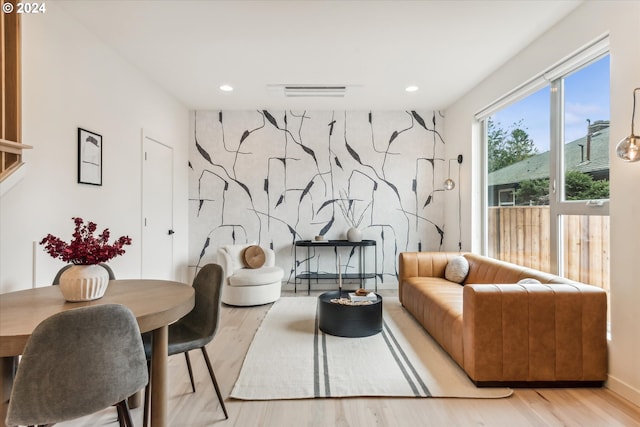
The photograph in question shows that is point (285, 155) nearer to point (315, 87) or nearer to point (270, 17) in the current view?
point (315, 87)

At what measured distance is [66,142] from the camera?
260 cm

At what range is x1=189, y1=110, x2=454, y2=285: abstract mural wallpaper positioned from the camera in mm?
5191

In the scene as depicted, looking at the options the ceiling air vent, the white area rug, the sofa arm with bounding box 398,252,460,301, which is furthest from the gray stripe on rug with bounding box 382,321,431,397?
the ceiling air vent

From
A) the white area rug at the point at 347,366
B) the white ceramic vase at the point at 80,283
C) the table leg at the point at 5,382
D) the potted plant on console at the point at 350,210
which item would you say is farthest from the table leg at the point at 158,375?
the potted plant on console at the point at 350,210

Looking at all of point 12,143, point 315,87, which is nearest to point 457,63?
point 315,87

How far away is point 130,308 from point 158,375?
0.36 meters

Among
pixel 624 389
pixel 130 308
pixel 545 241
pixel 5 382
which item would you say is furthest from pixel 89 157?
pixel 624 389

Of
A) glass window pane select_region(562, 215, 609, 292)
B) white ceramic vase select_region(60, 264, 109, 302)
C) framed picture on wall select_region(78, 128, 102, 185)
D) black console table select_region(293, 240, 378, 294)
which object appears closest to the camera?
white ceramic vase select_region(60, 264, 109, 302)

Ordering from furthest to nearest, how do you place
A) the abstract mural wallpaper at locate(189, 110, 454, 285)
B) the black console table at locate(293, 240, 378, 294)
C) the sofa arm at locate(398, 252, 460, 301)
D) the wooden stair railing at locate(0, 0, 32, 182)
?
1. the abstract mural wallpaper at locate(189, 110, 454, 285)
2. the black console table at locate(293, 240, 378, 294)
3. the sofa arm at locate(398, 252, 460, 301)
4. the wooden stair railing at locate(0, 0, 32, 182)

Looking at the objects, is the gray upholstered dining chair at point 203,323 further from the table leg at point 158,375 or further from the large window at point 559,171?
the large window at point 559,171

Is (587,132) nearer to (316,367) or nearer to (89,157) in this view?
(316,367)

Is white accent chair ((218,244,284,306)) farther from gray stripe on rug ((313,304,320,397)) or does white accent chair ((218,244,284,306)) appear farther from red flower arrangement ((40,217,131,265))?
red flower arrangement ((40,217,131,265))

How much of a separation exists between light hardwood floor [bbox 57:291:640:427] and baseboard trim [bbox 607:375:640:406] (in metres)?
0.03

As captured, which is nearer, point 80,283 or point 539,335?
point 80,283
